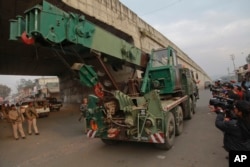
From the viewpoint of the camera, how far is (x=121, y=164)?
5.09 metres

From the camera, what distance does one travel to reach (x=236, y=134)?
11.7 feet

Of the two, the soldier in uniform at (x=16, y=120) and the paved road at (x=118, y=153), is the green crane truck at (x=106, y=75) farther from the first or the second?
the soldier in uniform at (x=16, y=120)

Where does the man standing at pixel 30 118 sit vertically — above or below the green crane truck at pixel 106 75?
below

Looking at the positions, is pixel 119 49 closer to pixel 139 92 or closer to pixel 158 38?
pixel 139 92

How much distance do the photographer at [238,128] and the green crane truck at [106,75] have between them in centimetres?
169

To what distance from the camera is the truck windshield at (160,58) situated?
743cm

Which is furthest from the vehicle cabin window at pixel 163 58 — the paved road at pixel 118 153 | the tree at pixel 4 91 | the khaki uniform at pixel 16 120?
the tree at pixel 4 91

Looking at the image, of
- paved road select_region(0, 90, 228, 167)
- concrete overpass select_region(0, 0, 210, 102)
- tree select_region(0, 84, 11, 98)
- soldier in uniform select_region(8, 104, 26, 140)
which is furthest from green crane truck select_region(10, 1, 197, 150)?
tree select_region(0, 84, 11, 98)

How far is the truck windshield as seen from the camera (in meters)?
7.43

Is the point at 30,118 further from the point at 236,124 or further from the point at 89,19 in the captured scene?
the point at 236,124

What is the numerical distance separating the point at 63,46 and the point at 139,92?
3.16 meters

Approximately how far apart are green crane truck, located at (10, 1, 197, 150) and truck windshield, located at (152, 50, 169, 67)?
0.29m

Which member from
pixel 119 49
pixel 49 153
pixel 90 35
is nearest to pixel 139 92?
pixel 119 49

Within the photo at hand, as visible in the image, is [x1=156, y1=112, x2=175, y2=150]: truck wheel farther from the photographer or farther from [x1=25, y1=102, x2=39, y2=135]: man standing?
[x1=25, y1=102, x2=39, y2=135]: man standing
